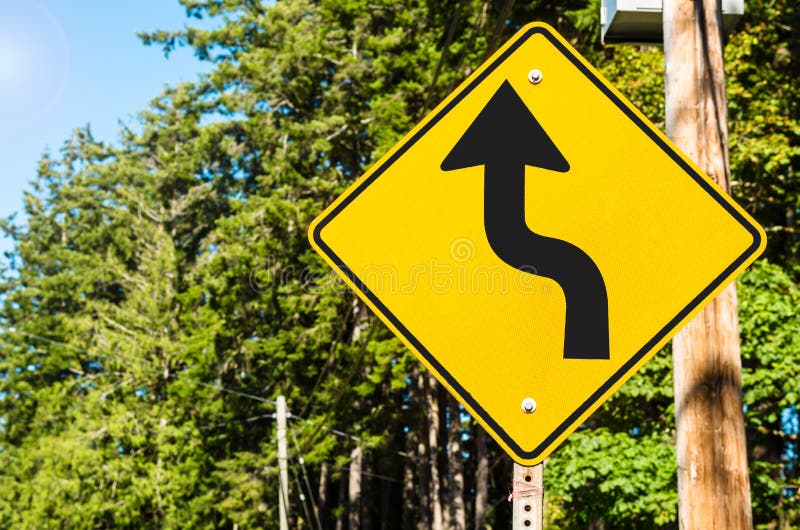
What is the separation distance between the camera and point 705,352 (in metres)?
4.11

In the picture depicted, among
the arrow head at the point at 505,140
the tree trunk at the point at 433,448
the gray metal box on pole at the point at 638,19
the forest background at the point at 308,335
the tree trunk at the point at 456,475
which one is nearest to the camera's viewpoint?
the arrow head at the point at 505,140

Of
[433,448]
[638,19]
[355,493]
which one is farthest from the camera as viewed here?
[355,493]

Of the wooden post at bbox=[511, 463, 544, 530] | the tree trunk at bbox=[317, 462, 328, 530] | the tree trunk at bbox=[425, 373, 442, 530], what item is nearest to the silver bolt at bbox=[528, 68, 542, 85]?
the wooden post at bbox=[511, 463, 544, 530]

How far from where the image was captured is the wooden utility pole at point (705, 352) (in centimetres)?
399

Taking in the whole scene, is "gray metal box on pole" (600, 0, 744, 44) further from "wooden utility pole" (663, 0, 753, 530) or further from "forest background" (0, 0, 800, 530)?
"forest background" (0, 0, 800, 530)

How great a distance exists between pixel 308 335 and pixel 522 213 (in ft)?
86.8

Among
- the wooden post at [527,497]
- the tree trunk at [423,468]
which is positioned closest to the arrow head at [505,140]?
the wooden post at [527,497]

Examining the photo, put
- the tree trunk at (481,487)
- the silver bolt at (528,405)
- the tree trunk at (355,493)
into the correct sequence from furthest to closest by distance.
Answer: the tree trunk at (355,493), the tree trunk at (481,487), the silver bolt at (528,405)

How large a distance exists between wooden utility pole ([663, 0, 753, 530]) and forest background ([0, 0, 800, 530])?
229 inches

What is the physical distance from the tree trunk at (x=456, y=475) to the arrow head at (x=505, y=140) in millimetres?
27701

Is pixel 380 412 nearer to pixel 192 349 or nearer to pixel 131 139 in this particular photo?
pixel 192 349

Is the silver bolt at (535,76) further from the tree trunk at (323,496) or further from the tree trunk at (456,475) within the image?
the tree trunk at (323,496)

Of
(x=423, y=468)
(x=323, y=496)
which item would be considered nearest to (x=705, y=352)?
(x=423, y=468)

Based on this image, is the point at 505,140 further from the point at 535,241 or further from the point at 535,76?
the point at 535,241
